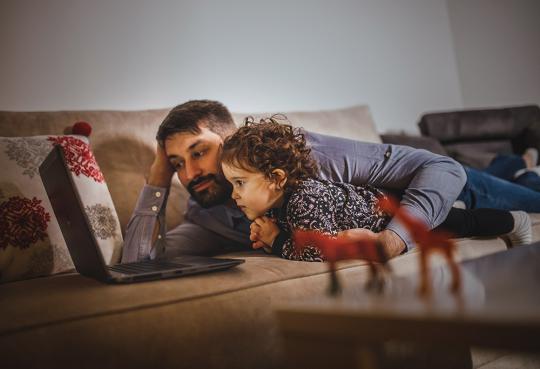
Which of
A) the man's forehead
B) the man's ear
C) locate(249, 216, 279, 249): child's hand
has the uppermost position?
the man's forehead

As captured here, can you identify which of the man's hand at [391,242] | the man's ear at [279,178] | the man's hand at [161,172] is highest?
the man's hand at [161,172]

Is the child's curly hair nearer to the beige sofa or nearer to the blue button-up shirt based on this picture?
the blue button-up shirt

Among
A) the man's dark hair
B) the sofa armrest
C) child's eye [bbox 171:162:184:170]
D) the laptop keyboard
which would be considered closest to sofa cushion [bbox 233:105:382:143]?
the sofa armrest

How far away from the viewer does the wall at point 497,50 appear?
2.83 meters

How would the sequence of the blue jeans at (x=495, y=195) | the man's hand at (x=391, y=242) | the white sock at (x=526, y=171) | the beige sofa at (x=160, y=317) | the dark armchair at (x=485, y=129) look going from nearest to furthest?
the beige sofa at (x=160, y=317), the man's hand at (x=391, y=242), the blue jeans at (x=495, y=195), the white sock at (x=526, y=171), the dark armchair at (x=485, y=129)

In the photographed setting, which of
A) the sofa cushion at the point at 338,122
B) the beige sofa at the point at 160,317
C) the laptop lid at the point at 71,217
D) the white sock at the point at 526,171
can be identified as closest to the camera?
the beige sofa at the point at 160,317

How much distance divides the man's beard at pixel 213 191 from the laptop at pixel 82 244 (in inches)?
10.7

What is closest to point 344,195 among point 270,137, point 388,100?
point 270,137

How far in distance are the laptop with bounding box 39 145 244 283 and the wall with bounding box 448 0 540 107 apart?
247 cm

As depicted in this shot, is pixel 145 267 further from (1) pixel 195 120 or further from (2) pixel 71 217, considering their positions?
(1) pixel 195 120

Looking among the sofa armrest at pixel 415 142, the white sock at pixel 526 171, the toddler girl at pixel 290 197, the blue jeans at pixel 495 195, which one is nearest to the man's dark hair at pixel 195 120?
the toddler girl at pixel 290 197

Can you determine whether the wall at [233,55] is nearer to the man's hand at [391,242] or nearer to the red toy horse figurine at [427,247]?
the man's hand at [391,242]

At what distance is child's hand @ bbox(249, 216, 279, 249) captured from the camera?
124cm

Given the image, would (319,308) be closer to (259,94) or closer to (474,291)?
(474,291)
